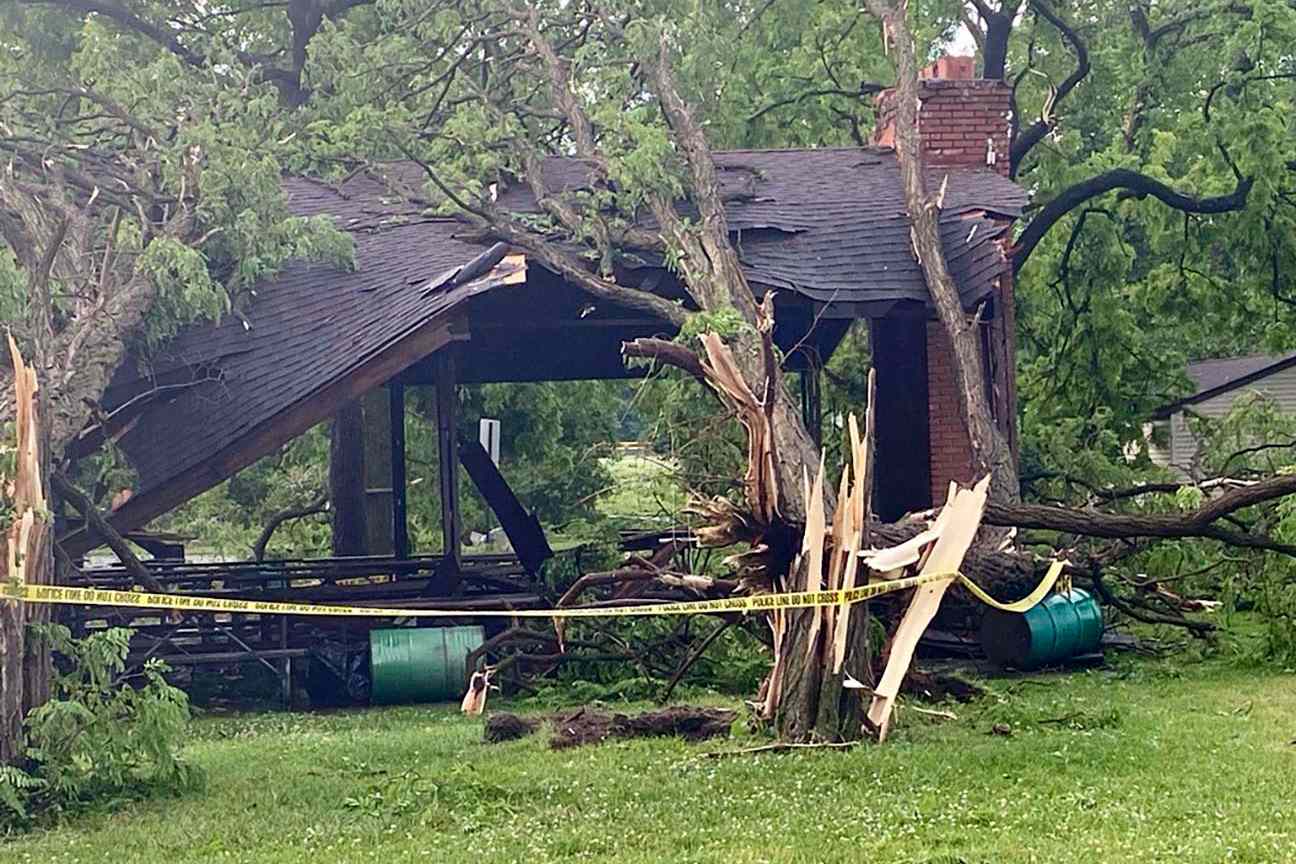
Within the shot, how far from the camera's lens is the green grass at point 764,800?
6.14 metres

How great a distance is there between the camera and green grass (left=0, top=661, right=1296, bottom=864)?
614 centimetres

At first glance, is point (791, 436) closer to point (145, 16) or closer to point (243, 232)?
point (243, 232)

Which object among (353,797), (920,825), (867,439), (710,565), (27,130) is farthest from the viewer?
(710,565)

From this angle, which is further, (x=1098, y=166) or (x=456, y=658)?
(x=1098, y=166)

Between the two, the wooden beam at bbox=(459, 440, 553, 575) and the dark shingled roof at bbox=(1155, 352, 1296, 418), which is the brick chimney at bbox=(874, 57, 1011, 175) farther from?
the dark shingled roof at bbox=(1155, 352, 1296, 418)

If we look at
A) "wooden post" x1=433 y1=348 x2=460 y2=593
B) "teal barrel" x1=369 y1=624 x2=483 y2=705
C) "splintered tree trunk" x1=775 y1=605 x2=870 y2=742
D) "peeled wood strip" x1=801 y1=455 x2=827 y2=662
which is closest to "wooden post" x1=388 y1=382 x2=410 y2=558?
"wooden post" x1=433 y1=348 x2=460 y2=593

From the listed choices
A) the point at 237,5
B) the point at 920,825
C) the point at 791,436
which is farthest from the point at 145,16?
the point at 920,825

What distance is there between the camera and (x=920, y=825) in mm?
6383

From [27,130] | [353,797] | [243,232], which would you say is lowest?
[353,797]

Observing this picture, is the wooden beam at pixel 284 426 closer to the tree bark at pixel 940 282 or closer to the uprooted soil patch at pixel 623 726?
the uprooted soil patch at pixel 623 726

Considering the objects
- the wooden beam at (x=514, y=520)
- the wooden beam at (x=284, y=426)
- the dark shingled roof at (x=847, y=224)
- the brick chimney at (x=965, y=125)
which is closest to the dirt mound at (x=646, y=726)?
the wooden beam at (x=284, y=426)

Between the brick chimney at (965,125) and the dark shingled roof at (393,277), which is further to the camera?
the brick chimney at (965,125)

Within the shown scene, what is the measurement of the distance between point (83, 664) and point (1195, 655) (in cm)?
819

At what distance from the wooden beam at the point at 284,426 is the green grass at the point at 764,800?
9.13ft
